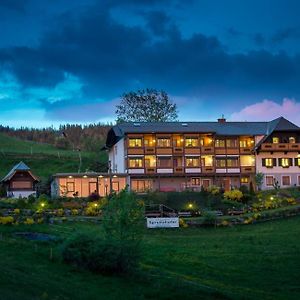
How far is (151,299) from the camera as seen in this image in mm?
19906

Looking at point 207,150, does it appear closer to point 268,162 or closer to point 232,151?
point 232,151

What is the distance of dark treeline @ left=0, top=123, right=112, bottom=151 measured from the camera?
419 ft

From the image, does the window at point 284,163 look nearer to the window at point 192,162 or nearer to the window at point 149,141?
the window at point 192,162

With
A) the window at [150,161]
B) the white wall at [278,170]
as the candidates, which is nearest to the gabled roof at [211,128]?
the white wall at [278,170]

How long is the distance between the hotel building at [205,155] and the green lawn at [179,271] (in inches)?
1056

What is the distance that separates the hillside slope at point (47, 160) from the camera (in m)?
91.7

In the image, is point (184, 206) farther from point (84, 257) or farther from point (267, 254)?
point (84, 257)

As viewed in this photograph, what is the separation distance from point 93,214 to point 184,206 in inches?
353

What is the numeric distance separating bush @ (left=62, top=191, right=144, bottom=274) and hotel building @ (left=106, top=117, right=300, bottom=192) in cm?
4013

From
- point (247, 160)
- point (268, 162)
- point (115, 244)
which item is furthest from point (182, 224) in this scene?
point (268, 162)

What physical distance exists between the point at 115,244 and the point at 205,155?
4372 centimetres

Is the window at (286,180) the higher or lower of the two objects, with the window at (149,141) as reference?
lower

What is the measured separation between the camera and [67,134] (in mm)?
141500

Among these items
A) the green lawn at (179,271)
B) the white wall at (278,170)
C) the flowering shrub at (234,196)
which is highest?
the white wall at (278,170)
